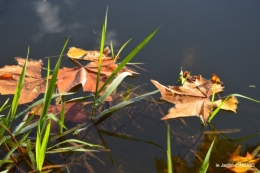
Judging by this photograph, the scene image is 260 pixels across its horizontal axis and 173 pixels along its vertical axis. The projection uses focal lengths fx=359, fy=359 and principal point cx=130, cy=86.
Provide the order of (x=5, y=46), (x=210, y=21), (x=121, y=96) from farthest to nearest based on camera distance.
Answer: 1. (x=210, y=21)
2. (x=5, y=46)
3. (x=121, y=96)

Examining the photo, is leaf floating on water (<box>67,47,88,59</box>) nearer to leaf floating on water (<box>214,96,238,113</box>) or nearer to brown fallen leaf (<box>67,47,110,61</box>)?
brown fallen leaf (<box>67,47,110,61</box>)

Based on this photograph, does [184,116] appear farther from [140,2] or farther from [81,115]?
[140,2]

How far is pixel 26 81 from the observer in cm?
160

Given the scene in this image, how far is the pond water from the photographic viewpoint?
1397mm

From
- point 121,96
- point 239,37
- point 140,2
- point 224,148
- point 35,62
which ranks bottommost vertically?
point 224,148

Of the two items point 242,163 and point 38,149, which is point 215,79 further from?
point 38,149

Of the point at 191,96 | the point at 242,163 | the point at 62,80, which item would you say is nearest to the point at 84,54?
the point at 62,80

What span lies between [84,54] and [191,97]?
1.98ft

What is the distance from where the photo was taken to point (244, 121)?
1.49 m

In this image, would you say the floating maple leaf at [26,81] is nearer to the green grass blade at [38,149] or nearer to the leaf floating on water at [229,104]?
the green grass blade at [38,149]

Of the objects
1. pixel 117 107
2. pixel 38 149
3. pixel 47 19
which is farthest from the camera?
pixel 47 19

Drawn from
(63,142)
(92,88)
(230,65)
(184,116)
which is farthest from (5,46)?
(230,65)

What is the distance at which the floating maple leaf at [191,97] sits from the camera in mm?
1474

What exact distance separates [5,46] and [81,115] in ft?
2.18
